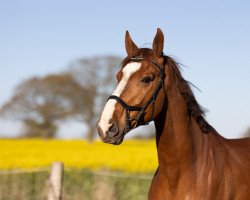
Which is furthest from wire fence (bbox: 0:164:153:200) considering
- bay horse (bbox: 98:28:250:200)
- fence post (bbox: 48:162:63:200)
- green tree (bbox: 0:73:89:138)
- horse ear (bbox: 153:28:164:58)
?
green tree (bbox: 0:73:89:138)

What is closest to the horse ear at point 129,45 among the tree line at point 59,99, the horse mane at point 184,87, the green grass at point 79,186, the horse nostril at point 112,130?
the horse mane at point 184,87

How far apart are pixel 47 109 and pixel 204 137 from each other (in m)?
23.9

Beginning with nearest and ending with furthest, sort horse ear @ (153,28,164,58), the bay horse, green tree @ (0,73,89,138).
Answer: the bay horse → horse ear @ (153,28,164,58) → green tree @ (0,73,89,138)

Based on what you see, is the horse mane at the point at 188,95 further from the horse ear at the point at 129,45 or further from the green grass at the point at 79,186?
the green grass at the point at 79,186

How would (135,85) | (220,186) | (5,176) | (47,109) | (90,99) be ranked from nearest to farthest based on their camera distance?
(135,85)
(220,186)
(5,176)
(47,109)
(90,99)

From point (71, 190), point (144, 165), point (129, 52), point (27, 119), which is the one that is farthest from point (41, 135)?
point (129, 52)

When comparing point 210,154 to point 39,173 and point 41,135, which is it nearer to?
point 39,173

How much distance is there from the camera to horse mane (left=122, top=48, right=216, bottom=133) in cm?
441

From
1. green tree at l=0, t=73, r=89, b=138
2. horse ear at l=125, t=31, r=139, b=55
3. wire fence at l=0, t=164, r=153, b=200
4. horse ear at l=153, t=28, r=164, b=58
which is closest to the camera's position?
horse ear at l=153, t=28, r=164, b=58

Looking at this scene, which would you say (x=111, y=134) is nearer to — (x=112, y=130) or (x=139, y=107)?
(x=112, y=130)

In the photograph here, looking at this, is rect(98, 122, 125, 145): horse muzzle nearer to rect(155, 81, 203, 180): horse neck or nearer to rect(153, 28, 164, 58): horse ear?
rect(155, 81, 203, 180): horse neck

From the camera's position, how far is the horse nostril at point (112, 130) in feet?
13.0

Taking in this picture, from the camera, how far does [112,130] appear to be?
3963 mm

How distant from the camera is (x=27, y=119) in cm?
2888
